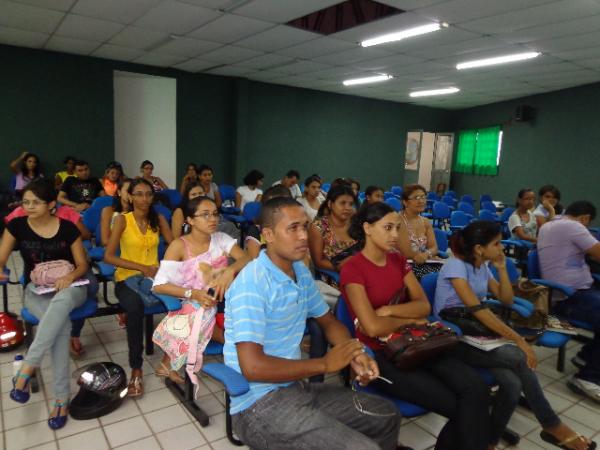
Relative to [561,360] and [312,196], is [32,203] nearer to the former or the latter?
[312,196]

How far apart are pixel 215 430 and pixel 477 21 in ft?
15.5

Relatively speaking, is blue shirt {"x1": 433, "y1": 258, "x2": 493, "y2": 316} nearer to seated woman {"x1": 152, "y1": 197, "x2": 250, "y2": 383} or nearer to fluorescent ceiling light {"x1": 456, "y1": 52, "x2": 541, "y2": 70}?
seated woman {"x1": 152, "y1": 197, "x2": 250, "y2": 383}

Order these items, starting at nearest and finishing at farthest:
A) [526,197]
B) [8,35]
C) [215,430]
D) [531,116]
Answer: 1. [215,430]
2. [526,197]
3. [8,35]
4. [531,116]

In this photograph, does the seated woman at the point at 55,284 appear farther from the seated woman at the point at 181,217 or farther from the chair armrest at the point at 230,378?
the chair armrest at the point at 230,378

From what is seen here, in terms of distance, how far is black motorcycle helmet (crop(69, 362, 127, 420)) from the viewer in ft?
7.73

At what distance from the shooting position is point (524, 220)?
5.23 metres

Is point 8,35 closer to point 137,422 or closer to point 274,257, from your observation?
point 137,422

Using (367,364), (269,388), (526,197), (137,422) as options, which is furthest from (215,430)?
(526,197)

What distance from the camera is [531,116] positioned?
9.91 m

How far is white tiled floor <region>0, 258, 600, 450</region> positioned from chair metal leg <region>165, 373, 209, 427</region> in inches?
1.2

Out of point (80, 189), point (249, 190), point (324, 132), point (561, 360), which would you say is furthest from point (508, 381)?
point (324, 132)

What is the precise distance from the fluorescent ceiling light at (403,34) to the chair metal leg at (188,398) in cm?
449

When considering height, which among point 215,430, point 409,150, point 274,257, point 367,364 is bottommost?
point 215,430

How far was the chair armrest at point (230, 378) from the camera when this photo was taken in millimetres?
1390
